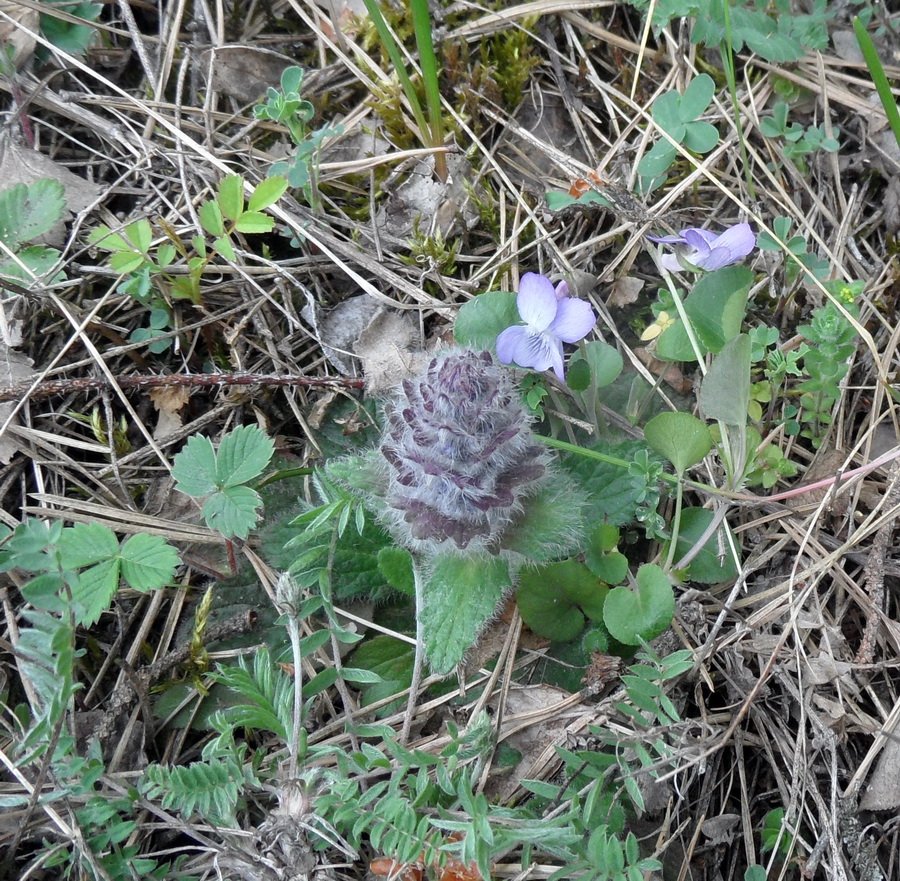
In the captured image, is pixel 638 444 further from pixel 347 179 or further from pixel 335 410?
pixel 347 179

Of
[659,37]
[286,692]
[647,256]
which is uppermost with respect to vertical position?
[659,37]

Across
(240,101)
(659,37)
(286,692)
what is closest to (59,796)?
(286,692)

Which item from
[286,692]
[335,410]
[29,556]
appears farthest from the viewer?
[335,410]

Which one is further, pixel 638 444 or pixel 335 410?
pixel 335 410

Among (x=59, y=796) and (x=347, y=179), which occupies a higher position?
(x=347, y=179)

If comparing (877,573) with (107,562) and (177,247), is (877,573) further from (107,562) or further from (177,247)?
(177,247)

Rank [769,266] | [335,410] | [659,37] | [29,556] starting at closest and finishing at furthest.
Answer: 1. [29,556]
2. [335,410]
3. [769,266]
4. [659,37]
